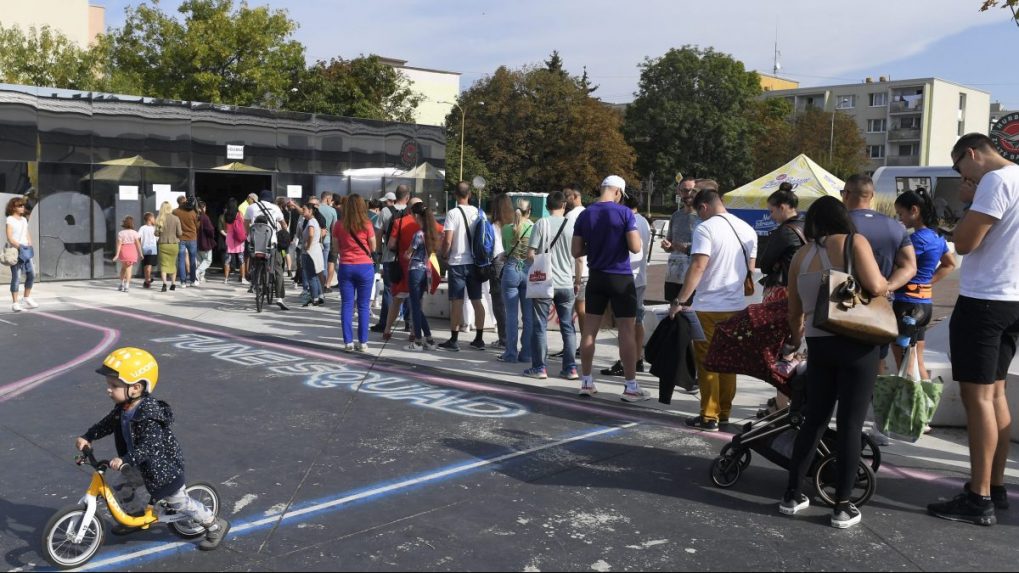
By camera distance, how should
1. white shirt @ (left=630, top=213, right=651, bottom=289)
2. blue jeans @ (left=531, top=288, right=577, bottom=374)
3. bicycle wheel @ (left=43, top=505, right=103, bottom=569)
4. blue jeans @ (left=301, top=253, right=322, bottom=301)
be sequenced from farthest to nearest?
blue jeans @ (left=301, top=253, right=322, bottom=301) → white shirt @ (left=630, top=213, right=651, bottom=289) → blue jeans @ (left=531, top=288, right=577, bottom=374) → bicycle wheel @ (left=43, top=505, right=103, bottom=569)

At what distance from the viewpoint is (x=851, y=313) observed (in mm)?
4492

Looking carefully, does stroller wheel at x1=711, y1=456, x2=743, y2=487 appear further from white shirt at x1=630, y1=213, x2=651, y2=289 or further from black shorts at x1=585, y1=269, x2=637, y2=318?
white shirt at x1=630, y1=213, x2=651, y2=289

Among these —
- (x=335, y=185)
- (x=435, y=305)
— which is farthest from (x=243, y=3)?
(x=435, y=305)

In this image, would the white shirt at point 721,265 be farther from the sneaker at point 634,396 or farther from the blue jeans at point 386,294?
the blue jeans at point 386,294

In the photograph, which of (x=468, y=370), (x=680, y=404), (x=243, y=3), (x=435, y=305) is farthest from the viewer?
(x=243, y=3)

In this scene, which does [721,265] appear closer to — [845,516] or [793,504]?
[793,504]

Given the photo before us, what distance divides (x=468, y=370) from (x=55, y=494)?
4563 mm

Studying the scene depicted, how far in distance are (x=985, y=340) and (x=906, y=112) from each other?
108m

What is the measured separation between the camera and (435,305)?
12.7 m

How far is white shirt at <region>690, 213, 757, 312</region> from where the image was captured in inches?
259

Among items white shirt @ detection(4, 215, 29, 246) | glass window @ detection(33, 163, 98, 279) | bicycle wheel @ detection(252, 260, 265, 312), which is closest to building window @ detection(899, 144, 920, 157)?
glass window @ detection(33, 163, 98, 279)

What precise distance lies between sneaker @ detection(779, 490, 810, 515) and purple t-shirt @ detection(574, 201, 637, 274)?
9.81 ft

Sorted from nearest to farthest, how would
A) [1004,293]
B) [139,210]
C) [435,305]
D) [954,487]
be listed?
1. [1004,293]
2. [954,487]
3. [435,305]
4. [139,210]

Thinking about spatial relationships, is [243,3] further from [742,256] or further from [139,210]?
[742,256]
